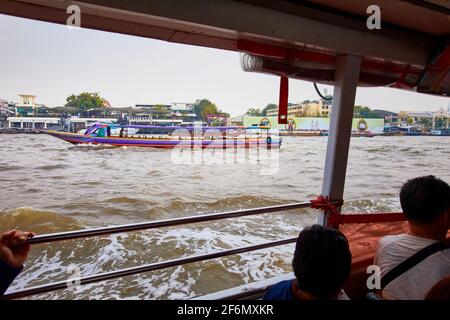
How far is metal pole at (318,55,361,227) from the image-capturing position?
6.52 ft

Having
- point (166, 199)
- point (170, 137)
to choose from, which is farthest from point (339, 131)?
point (170, 137)

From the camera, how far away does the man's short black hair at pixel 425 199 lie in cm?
111

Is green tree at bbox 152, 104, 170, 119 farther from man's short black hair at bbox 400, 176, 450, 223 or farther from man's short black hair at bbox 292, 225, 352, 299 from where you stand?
man's short black hair at bbox 292, 225, 352, 299

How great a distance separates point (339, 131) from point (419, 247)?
110 centimetres

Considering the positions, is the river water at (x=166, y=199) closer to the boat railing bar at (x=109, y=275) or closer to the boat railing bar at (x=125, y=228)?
the boat railing bar at (x=109, y=275)

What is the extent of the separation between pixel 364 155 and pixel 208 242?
20.0 metres

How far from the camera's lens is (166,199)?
11852 mm

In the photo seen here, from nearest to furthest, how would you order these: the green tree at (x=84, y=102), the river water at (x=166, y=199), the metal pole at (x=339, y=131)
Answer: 1. the metal pole at (x=339, y=131)
2. the river water at (x=166, y=199)
3. the green tree at (x=84, y=102)

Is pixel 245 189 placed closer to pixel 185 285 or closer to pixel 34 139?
pixel 185 285

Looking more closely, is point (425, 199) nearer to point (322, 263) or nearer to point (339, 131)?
point (322, 263)

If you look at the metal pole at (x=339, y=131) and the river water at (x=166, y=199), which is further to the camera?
the river water at (x=166, y=199)

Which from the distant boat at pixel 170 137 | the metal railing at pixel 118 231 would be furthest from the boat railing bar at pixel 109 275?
the distant boat at pixel 170 137

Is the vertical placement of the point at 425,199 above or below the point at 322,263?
above

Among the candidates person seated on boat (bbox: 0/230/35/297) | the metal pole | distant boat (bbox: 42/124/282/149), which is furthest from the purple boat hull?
person seated on boat (bbox: 0/230/35/297)
